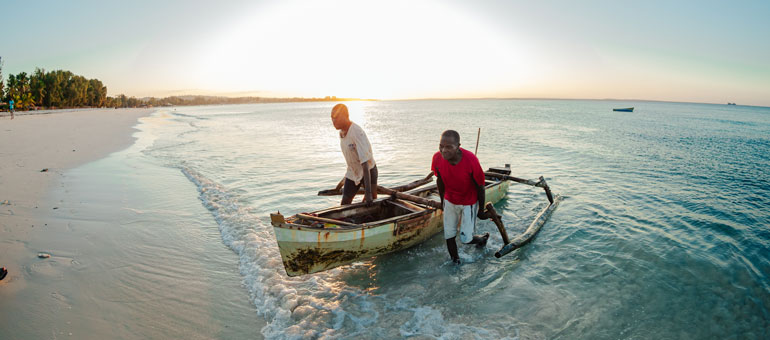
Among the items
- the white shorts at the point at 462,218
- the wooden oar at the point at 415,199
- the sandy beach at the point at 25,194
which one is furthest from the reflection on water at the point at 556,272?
the sandy beach at the point at 25,194

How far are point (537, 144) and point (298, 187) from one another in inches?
794

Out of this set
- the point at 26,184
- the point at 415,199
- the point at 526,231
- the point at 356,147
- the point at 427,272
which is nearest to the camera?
the point at 356,147

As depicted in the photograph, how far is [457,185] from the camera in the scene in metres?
5.54

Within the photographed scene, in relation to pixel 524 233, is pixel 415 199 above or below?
above

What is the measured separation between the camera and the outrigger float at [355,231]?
5130mm

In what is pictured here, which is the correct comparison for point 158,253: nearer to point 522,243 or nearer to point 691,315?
point 522,243

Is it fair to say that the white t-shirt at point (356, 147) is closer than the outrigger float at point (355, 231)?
No

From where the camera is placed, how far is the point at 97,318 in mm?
4434

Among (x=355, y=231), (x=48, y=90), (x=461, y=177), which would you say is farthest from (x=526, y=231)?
(x=48, y=90)

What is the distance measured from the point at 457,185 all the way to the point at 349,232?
1912 mm

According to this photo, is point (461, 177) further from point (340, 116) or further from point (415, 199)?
point (340, 116)

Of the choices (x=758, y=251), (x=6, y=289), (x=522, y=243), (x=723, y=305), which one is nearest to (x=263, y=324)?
(x=6, y=289)

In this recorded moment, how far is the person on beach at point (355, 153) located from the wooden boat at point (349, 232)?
0.55m

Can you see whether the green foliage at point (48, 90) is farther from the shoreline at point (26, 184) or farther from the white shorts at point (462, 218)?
the white shorts at point (462, 218)
